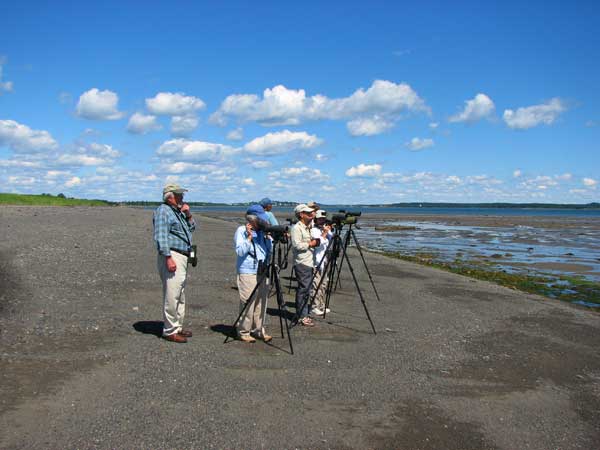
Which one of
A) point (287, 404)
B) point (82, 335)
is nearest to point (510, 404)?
point (287, 404)

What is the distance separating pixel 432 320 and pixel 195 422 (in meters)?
6.17

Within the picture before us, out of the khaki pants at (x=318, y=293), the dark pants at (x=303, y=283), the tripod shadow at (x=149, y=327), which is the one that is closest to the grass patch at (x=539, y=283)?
the khaki pants at (x=318, y=293)

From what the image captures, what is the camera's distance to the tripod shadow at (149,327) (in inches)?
297

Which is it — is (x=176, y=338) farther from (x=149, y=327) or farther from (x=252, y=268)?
(x=252, y=268)

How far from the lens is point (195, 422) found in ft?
15.5

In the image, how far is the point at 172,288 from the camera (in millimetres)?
6824

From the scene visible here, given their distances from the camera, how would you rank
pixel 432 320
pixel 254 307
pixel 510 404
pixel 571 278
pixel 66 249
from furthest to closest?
pixel 571 278
pixel 66 249
pixel 432 320
pixel 254 307
pixel 510 404

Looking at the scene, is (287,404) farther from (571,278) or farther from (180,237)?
(571,278)

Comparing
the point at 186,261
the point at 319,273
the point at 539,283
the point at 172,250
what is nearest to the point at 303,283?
the point at 319,273

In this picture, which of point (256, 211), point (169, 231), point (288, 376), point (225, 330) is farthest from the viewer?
point (225, 330)

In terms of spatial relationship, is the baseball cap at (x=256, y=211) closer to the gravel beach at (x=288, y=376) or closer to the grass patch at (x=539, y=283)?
the gravel beach at (x=288, y=376)

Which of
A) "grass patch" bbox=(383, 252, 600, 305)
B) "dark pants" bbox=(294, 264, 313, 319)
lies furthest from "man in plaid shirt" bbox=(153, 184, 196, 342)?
"grass patch" bbox=(383, 252, 600, 305)

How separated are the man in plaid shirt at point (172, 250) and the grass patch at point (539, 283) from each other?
11.2 meters

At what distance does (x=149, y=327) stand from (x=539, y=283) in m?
13.1
